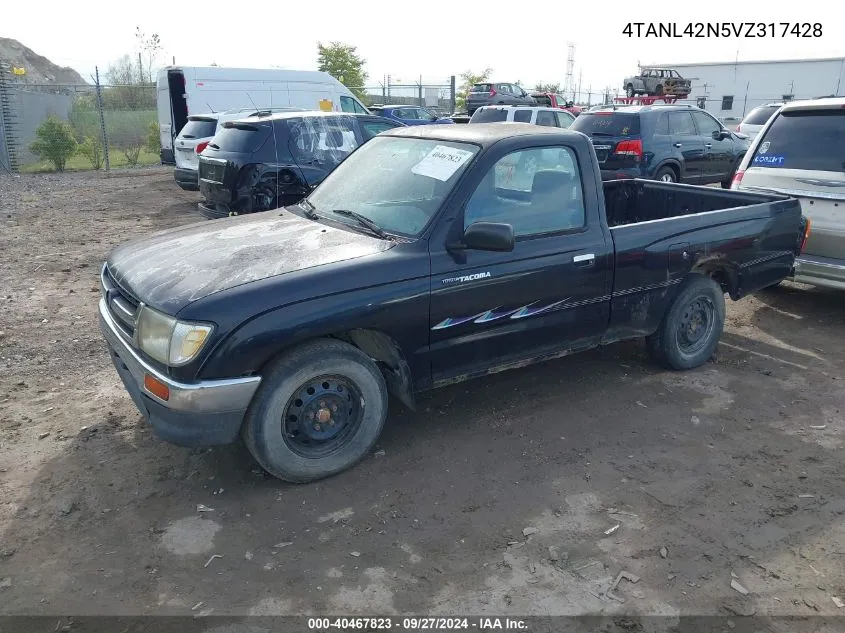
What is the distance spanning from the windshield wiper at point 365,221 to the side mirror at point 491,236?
52 cm

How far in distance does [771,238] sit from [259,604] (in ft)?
15.6

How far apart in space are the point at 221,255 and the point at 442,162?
1438mm

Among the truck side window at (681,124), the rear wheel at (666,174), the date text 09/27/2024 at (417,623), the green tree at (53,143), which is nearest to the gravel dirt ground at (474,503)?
the date text 09/27/2024 at (417,623)

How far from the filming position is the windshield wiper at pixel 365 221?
4051mm

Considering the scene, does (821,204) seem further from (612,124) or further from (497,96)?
(497,96)

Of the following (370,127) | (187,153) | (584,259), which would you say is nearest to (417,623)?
(584,259)

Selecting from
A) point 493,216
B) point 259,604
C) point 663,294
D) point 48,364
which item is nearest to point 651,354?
point 663,294

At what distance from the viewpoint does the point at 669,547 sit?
10.7 feet

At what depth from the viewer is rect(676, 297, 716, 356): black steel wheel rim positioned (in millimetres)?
5281

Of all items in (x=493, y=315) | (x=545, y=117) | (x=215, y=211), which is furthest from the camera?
(x=545, y=117)

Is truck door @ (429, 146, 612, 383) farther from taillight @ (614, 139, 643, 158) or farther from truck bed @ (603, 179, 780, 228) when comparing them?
taillight @ (614, 139, 643, 158)

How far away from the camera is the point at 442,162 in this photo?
423 centimetres

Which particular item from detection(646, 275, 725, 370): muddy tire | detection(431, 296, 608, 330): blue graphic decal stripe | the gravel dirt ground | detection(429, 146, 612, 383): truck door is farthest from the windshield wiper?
detection(646, 275, 725, 370): muddy tire

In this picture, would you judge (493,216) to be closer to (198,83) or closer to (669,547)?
(669,547)
